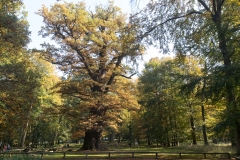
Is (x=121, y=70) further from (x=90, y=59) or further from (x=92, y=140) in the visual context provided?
(x=92, y=140)

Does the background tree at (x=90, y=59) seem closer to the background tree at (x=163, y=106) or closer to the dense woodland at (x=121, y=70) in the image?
the dense woodland at (x=121, y=70)

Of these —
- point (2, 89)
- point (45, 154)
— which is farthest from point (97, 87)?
point (2, 89)

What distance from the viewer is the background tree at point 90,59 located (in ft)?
73.7

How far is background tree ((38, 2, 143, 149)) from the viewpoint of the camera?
22.5 meters

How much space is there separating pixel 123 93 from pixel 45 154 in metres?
9.50

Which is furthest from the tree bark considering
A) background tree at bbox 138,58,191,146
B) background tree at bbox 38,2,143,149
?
background tree at bbox 138,58,191,146

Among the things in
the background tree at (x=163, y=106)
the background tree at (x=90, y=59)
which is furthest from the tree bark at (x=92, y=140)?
the background tree at (x=163, y=106)

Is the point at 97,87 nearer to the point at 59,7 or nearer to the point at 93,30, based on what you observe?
the point at 93,30

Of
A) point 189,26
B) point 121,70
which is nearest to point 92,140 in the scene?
point 121,70

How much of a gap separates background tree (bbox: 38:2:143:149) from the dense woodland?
0.36ft

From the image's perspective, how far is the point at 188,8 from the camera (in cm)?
1636

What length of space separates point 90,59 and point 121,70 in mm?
3683

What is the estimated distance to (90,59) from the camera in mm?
23781

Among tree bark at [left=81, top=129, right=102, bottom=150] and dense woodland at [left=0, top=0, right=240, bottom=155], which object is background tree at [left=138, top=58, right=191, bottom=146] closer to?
dense woodland at [left=0, top=0, right=240, bottom=155]
